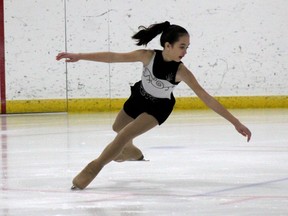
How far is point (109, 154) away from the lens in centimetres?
425

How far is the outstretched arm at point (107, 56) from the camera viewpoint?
4.21 meters

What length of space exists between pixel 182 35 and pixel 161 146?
7.51 ft

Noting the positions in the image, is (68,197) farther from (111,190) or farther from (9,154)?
(9,154)

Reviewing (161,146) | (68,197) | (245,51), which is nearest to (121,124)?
(68,197)

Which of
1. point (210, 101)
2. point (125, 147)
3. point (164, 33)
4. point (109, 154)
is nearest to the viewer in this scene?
point (109, 154)

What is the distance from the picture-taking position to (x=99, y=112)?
11961 mm

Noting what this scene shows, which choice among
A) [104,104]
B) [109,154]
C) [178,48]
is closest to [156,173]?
[109,154]

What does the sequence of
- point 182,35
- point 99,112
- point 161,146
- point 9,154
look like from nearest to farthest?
point 182,35 → point 9,154 → point 161,146 → point 99,112

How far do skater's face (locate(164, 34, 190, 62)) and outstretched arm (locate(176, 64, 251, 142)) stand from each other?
0.08 metres

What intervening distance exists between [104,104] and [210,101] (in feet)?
26.3

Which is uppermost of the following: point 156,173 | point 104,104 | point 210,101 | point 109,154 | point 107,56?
point 107,56

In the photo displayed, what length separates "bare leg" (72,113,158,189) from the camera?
4172mm

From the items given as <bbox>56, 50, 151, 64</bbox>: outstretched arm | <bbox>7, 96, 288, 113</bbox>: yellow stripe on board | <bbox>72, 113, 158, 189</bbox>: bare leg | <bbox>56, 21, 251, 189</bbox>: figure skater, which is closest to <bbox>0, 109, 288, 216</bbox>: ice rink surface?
<bbox>72, 113, 158, 189</bbox>: bare leg

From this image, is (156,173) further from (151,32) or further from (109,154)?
(151,32)
